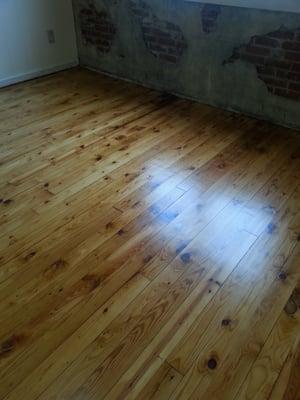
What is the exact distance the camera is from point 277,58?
237cm

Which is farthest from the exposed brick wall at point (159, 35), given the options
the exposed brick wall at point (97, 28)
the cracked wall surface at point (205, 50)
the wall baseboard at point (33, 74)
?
the wall baseboard at point (33, 74)

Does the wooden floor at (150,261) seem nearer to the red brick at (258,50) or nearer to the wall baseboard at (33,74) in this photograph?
the red brick at (258,50)

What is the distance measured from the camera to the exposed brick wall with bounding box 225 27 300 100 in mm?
2281

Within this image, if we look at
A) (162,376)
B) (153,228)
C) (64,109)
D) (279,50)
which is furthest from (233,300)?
(64,109)

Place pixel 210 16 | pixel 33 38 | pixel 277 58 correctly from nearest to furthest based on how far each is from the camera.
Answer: pixel 277 58 < pixel 210 16 < pixel 33 38

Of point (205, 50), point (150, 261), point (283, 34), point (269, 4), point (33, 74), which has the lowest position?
point (150, 261)

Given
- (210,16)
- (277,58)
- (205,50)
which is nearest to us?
(277,58)

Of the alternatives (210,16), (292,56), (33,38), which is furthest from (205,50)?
(33,38)

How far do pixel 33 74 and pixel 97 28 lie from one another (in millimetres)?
801

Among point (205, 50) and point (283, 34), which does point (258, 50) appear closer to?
point (283, 34)

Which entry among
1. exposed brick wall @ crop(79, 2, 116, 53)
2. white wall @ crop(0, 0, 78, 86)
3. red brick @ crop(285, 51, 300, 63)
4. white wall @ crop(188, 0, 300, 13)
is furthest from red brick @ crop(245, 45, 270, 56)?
white wall @ crop(0, 0, 78, 86)

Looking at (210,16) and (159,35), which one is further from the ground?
(210,16)

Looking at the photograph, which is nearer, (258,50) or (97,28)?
(258,50)

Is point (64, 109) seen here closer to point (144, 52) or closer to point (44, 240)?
point (144, 52)
